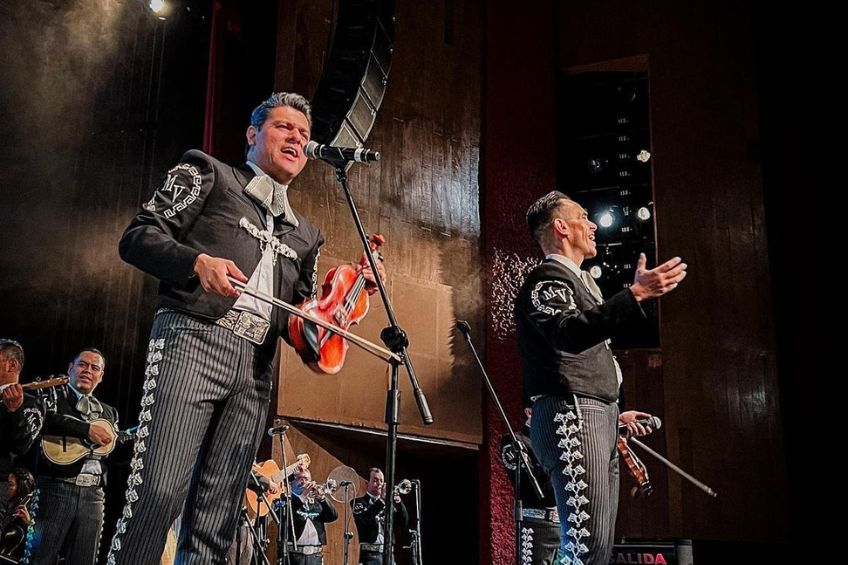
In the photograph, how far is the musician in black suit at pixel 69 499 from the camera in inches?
238

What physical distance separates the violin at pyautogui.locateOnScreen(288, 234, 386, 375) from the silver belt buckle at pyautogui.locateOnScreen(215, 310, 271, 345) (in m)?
0.14

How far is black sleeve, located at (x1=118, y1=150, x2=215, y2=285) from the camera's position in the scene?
2365 mm

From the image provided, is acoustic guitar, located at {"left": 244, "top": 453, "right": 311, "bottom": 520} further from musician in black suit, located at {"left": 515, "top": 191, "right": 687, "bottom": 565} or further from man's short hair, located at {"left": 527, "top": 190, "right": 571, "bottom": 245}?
musician in black suit, located at {"left": 515, "top": 191, "right": 687, "bottom": 565}

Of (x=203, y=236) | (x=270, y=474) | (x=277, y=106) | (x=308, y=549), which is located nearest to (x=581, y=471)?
(x=203, y=236)

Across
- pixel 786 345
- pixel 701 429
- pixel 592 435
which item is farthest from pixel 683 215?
pixel 592 435

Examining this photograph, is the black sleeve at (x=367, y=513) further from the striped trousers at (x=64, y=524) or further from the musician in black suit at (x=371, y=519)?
the striped trousers at (x=64, y=524)

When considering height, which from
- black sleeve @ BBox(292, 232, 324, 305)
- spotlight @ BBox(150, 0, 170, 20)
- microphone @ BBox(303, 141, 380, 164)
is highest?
spotlight @ BBox(150, 0, 170, 20)

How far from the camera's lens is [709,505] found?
27.4 feet

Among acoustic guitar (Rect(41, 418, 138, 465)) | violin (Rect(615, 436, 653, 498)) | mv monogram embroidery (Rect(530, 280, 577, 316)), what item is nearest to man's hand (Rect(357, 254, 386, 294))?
mv monogram embroidery (Rect(530, 280, 577, 316))

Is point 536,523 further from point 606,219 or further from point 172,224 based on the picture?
point 606,219

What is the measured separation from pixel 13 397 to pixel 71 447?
85 centimetres

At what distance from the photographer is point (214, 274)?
2303 millimetres

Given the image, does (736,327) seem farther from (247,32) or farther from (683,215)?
(247,32)

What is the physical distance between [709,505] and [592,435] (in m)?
5.95
